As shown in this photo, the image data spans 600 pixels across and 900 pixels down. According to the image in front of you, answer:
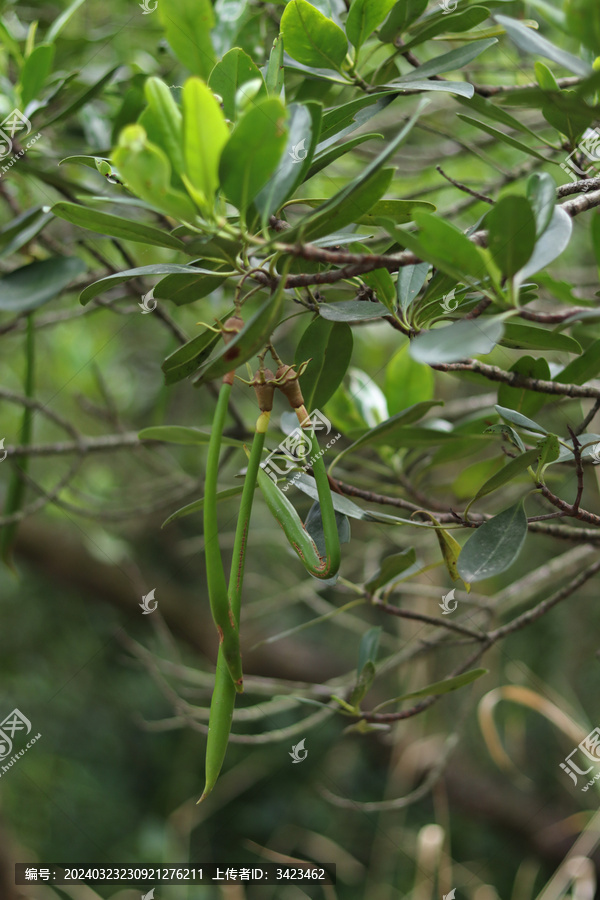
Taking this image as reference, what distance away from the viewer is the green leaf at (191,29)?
1.56 ft

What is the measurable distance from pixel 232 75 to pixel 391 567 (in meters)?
0.36

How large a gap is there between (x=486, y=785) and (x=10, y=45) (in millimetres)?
1578

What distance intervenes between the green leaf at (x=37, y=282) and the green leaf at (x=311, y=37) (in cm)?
23

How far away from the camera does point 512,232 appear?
316 millimetres

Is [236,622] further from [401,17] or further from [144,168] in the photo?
[401,17]

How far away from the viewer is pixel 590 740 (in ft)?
2.37

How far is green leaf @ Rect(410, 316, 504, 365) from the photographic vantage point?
279mm

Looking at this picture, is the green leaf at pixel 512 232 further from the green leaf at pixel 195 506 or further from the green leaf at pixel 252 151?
the green leaf at pixel 195 506

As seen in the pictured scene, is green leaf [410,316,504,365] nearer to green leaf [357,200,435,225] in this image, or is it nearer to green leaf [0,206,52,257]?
green leaf [357,200,435,225]

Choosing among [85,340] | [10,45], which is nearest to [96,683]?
[85,340]

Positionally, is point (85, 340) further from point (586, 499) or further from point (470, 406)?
point (586, 499)

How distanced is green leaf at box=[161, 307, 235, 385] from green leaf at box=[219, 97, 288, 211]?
0.30 ft
